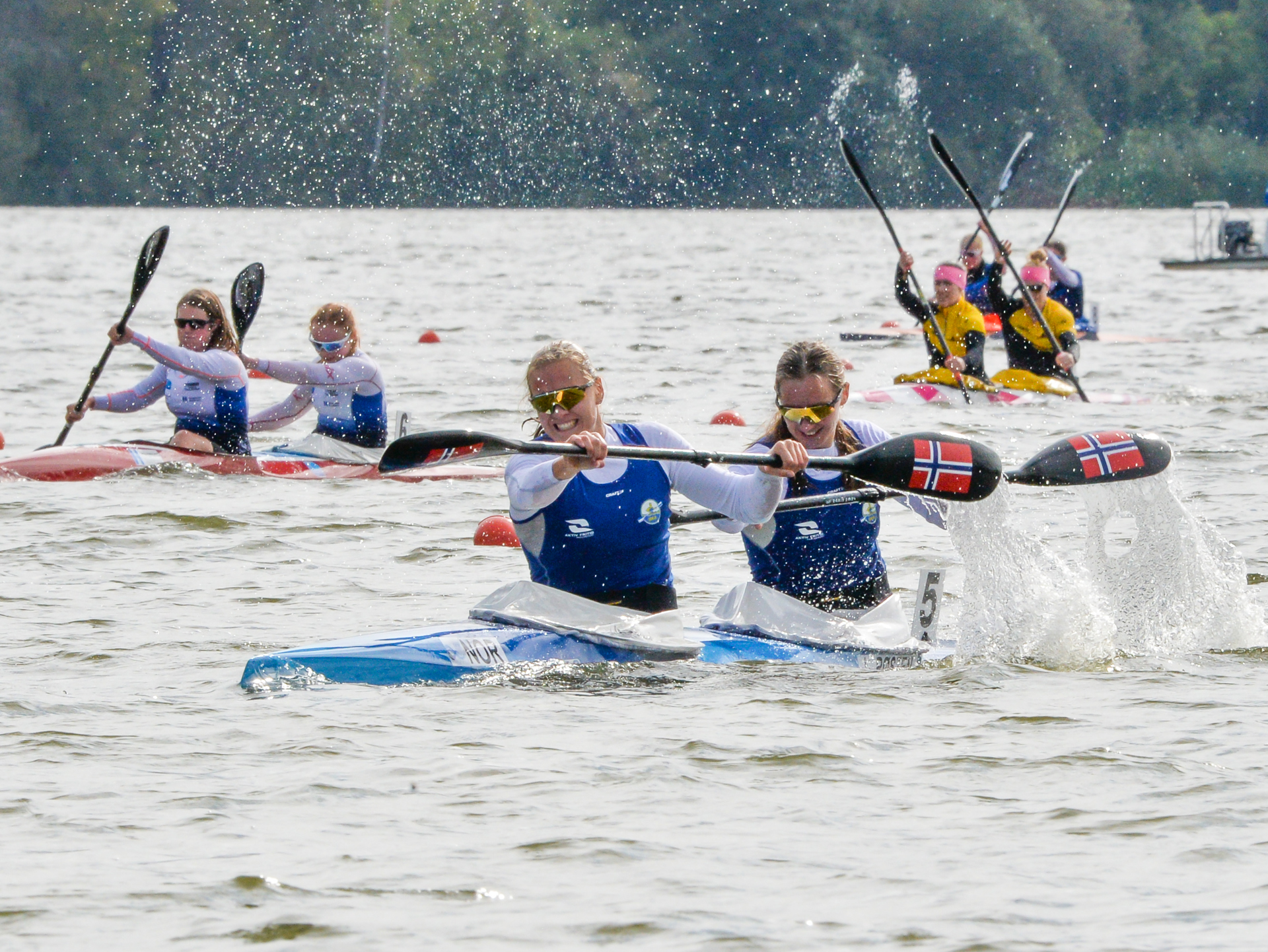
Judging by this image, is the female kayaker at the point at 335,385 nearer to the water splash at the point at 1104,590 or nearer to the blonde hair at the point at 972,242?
the water splash at the point at 1104,590

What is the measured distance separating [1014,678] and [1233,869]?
6.66 feet

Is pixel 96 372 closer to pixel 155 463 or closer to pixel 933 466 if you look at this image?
pixel 155 463

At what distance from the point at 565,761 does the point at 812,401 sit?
1.51 meters

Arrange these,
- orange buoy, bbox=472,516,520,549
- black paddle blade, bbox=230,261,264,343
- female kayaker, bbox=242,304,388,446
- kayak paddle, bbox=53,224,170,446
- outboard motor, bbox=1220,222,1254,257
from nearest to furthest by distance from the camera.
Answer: orange buoy, bbox=472,516,520,549, female kayaker, bbox=242,304,388,446, kayak paddle, bbox=53,224,170,446, black paddle blade, bbox=230,261,264,343, outboard motor, bbox=1220,222,1254,257

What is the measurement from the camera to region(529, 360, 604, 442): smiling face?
5.95m

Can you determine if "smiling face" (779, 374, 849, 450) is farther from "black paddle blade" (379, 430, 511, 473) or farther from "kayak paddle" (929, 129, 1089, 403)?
"kayak paddle" (929, 129, 1089, 403)

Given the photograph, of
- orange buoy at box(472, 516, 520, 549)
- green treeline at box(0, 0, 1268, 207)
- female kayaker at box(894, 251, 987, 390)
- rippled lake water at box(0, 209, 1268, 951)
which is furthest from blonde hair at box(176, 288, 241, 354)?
green treeline at box(0, 0, 1268, 207)

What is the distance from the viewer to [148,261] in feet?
37.9

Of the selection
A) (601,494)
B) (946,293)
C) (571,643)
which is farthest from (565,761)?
(946,293)

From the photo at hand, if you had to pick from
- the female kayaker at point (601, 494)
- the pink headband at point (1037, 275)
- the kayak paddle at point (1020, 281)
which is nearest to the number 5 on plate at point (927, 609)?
the female kayaker at point (601, 494)

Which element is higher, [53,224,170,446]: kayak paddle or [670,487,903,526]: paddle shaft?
[53,224,170,446]: kayak paddle

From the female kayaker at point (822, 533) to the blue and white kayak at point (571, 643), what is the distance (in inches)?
4.3

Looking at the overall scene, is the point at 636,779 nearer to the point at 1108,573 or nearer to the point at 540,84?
the point at 1108,573

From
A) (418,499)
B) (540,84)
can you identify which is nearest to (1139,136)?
(540,84)
